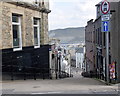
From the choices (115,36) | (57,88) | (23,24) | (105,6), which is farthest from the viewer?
(23,24)

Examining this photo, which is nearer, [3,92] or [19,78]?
[3,92]

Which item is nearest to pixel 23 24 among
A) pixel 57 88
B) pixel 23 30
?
pixel 23 30

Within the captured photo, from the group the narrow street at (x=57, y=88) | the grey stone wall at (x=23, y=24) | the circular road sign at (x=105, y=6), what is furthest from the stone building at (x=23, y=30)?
the circular road sign at (x=105, y=6)

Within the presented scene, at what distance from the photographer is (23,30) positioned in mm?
16328

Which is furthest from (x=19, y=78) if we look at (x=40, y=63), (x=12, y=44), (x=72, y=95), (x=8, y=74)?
(x=72, y=95)

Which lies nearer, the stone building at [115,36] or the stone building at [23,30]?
the stone building at [115,36]

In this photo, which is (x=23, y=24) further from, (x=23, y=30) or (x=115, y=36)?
(x=115, y=36)

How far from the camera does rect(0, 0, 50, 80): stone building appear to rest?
45.3 ft

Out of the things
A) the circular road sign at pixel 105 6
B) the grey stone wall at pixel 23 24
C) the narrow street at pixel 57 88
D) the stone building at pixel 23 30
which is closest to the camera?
the narrow street at pixel 57 88

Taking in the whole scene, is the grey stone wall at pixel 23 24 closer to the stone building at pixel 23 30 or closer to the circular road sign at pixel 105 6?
the stone building at pixel 23 30

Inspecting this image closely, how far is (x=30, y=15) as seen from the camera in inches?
684

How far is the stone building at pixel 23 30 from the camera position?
1380 centimetres

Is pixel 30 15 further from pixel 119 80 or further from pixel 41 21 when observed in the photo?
pixel 119 80

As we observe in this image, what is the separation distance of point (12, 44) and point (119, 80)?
725 centimetres
